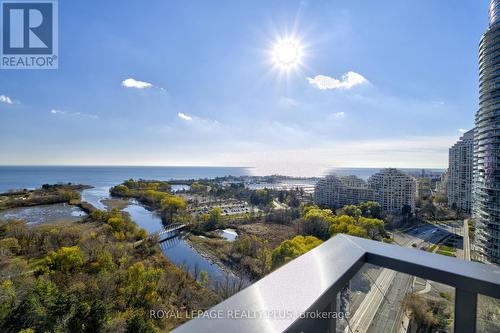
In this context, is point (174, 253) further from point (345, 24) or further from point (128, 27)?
point (345, 24)

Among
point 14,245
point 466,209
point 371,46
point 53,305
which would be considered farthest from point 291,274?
point 466,209

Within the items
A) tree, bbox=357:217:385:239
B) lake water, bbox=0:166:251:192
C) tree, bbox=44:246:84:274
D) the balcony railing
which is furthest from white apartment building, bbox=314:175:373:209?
lake water, bbox=0:166:251:192

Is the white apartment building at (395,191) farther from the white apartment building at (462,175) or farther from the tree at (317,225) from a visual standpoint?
the tree at (317,225)

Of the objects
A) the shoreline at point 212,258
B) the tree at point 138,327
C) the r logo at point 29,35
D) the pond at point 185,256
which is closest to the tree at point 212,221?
the pond at point 185,256

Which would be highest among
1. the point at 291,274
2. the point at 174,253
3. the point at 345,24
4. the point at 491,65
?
the point at 491,65

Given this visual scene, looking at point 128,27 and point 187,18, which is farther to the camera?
point 128,27

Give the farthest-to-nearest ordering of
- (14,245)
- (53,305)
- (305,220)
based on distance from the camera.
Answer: (305,220) → (14,245) → (53,305)
